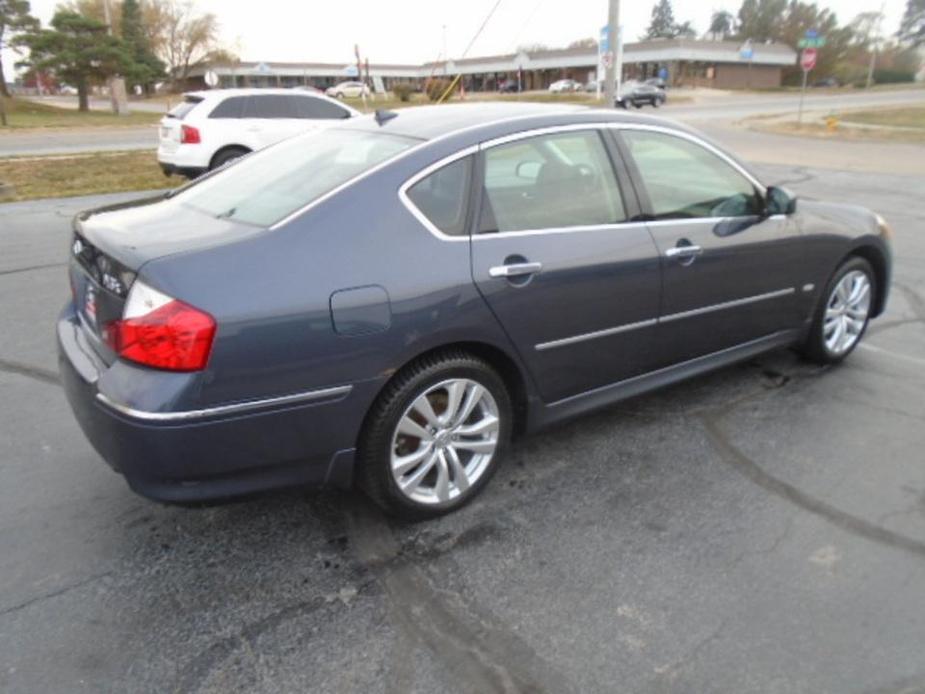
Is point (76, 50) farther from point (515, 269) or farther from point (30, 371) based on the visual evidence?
point (515, 269)

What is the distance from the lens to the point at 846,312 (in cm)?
462

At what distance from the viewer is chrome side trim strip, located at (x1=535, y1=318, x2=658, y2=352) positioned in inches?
124

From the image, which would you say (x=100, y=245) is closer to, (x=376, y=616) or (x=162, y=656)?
(x=162, y=656)

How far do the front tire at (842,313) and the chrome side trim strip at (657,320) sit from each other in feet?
1.40

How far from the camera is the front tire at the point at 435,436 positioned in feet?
9.05

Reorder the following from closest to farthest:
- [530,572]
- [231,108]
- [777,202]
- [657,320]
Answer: [530,572]
[657,320]
[777,202]
[231,108]

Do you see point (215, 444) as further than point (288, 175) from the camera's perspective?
No

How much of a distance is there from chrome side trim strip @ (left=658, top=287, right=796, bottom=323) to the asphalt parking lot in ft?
2.03

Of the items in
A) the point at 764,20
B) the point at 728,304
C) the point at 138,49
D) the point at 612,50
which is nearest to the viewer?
the point at 728,304

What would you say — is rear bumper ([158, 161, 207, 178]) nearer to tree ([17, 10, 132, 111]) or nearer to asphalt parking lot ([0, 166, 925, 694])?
asphalt parking lot ([0, 166, 925, 694])

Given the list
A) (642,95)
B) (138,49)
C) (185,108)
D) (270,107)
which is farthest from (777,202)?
(138,49)

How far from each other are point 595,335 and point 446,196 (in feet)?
3.14

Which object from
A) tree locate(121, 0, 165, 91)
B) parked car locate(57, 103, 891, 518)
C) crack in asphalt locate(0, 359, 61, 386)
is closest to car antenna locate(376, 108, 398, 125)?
parked car locate(57, 103, 891, 518)

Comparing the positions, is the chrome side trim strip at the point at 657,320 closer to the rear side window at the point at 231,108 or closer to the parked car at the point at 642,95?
the rear side window at the point at 231,108
